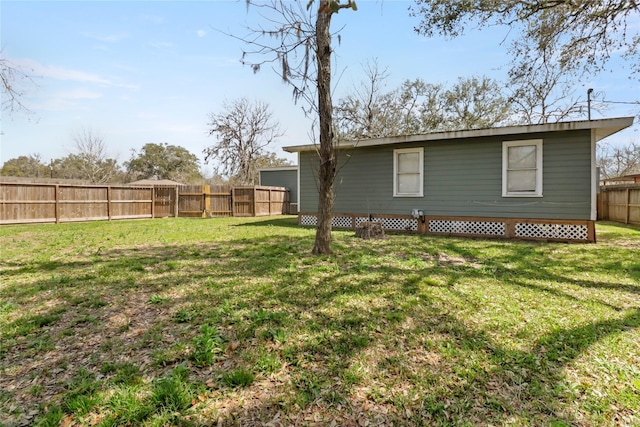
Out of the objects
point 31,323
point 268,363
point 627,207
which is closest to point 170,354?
point 268,363

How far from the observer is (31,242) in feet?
24.1

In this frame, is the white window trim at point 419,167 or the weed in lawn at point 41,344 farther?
the white window trim at point 419,167

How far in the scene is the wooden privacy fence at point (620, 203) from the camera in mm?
11828

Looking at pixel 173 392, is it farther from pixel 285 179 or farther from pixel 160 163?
pixel 160 163

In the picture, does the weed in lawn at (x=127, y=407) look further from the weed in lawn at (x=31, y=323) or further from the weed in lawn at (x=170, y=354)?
the weed in lawn at (x=31, y=323)

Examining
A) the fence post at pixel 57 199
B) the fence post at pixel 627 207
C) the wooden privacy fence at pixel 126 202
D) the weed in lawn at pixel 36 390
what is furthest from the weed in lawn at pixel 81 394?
the fence post at pixel 627 207

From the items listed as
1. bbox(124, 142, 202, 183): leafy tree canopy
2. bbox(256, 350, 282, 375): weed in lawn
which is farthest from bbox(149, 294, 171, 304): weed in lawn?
bbox(124, 142, 202, 183): leafy tree canopy

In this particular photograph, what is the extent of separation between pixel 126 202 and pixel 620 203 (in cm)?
2185

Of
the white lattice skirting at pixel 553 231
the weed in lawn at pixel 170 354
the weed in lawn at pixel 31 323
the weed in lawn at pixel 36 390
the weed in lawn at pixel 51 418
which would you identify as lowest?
the weed in lawn at pixel 51 418

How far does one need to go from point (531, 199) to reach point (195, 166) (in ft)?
138

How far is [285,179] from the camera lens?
21156mm

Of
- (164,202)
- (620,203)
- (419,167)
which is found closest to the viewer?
(419,167)

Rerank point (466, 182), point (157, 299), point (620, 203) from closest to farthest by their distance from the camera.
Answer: point (157, 299)
point (466, 182)
point (620, 203)

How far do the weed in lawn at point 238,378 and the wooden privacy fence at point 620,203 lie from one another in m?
15.4
